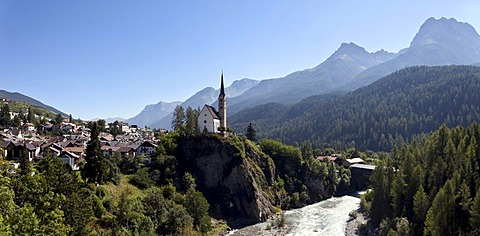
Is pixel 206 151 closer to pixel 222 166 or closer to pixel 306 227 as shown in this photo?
pixel 222 166

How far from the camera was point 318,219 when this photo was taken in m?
71.0

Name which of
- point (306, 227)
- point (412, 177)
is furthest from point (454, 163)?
point (306, 227)

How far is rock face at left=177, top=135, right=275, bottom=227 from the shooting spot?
234 feet

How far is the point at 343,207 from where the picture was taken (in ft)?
271

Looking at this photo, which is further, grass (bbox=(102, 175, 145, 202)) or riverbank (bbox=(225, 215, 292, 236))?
riverbank (bbox=(225, 215, 292, 236))

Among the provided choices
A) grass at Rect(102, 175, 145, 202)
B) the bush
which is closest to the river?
the bush

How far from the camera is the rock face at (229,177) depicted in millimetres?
71438

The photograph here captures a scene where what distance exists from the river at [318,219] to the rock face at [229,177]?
15.1 feet

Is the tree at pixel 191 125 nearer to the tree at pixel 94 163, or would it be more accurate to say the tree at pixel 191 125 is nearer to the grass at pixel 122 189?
the grass at pixel 122 189

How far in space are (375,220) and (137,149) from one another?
49.8 meters

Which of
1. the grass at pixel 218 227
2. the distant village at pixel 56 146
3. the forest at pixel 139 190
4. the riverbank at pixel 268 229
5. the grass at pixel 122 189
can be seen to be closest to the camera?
the forest at pixel 139 190

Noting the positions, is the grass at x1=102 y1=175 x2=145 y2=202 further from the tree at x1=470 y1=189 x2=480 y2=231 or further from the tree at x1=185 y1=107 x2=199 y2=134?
the tree at x1=470 y1=189 x2=480 y2=231

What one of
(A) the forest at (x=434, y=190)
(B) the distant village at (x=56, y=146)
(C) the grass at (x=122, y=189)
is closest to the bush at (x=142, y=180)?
(C) the grass at (x=122, y=189)

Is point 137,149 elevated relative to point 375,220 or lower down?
elevated
